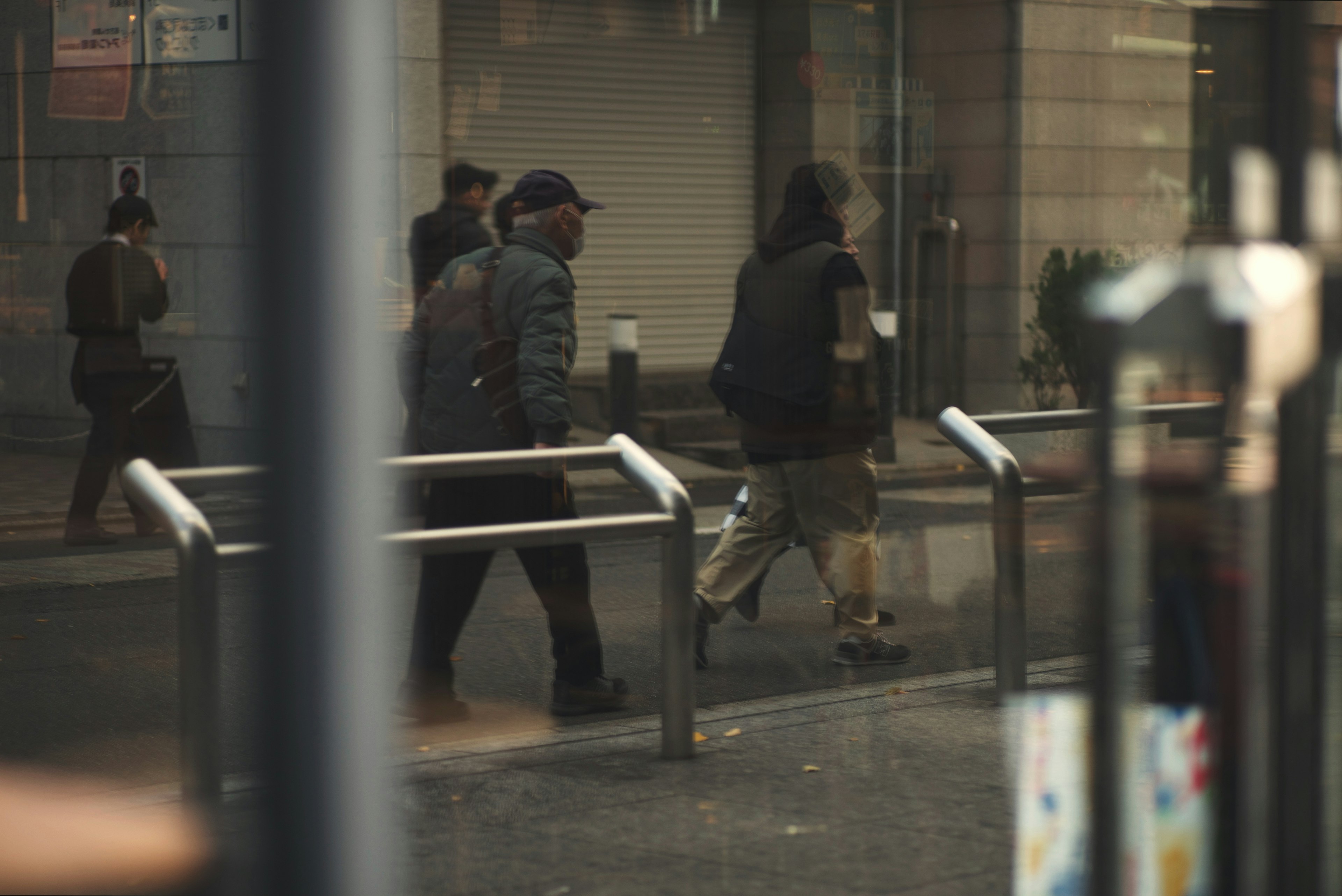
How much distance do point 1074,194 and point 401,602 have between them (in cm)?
230

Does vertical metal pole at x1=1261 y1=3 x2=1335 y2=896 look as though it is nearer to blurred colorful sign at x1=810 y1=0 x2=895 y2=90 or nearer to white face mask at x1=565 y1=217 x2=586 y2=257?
blurred colorful sign at x1=810 y1=0 x2=895 y2=90

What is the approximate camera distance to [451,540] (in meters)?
3.79

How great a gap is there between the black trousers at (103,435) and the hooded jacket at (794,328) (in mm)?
2152

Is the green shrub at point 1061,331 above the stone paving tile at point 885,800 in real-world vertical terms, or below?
above

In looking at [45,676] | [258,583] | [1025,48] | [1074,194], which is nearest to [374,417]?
[258,583]

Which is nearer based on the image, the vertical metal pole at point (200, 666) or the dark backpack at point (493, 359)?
the vertical metal pole at point (200, 666)

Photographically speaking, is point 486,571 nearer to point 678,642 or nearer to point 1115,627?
point 678,642

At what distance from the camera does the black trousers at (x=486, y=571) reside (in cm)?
443

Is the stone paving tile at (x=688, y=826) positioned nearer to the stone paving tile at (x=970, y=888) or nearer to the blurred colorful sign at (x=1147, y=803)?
the stone paving tile at (x=970, y=888)

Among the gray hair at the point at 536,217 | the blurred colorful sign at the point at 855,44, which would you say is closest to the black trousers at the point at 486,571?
the gray hair at the point at 536,217

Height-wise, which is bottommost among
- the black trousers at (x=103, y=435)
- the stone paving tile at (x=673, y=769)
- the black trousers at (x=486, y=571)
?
the stone paving tile at (x=673, y=769)

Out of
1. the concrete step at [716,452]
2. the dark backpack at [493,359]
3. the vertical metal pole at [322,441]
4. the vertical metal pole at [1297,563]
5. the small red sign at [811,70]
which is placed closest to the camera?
the vertical metal pole at [322,441]

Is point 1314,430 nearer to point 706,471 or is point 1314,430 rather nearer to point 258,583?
point 258,583

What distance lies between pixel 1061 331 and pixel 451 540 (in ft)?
4.89
